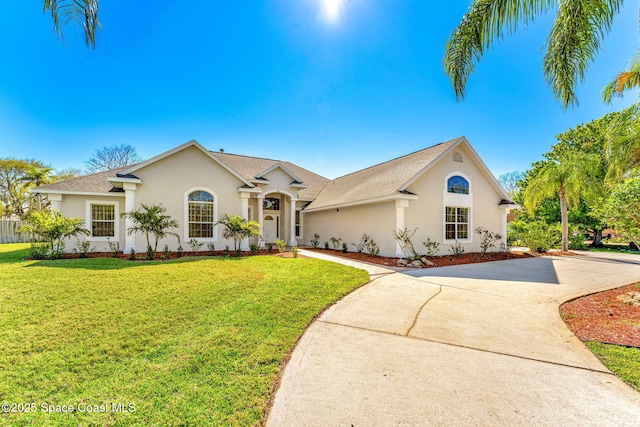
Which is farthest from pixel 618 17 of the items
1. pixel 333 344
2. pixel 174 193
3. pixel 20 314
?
pixel 174 193

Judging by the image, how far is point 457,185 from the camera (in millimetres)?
14430

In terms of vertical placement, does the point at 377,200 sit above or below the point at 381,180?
below

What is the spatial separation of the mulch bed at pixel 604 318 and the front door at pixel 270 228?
15752mm

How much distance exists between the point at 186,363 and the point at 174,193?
11807mm

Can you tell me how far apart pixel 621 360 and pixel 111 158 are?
148 feet

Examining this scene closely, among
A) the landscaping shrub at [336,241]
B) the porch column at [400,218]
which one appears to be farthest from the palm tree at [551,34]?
the landscaping shrub at [336,241]

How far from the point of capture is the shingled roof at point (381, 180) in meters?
13.1

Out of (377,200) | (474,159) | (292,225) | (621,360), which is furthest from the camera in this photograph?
(292,225)

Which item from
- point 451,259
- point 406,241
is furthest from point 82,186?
point 451,259

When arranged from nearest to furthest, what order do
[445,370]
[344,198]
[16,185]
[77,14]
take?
[445,370], [77,14], [344,198], [16,185]

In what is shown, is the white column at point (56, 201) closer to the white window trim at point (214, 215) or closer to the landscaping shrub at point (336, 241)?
the white window trim at point (214, 215)

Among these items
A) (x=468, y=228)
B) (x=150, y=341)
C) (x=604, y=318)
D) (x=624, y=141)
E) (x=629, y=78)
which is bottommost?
(x=604, y=318)

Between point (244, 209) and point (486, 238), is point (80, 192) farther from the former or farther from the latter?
point (486, 238)

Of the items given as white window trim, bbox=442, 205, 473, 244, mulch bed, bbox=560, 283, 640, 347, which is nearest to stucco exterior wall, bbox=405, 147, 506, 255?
white window trim, bbox=442, 205, 473, 244
